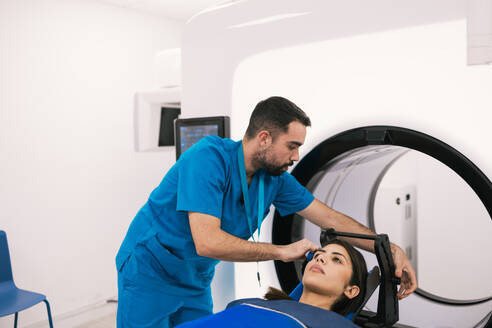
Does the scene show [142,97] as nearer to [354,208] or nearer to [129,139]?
[354,208]

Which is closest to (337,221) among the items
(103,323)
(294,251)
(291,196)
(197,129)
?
(291,196)

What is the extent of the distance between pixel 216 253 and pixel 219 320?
180 mm

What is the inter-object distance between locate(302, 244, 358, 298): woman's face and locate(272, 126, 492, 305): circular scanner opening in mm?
284

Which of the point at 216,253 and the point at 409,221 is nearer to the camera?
the point at 216,253

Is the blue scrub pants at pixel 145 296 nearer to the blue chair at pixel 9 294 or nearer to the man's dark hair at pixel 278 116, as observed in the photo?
the man's dark hair at pixel 278 116

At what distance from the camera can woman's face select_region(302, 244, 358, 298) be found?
54.7 inches

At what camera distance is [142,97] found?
82.0 inches

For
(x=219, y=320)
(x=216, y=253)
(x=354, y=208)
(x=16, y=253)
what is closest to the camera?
(x=219, y=320)

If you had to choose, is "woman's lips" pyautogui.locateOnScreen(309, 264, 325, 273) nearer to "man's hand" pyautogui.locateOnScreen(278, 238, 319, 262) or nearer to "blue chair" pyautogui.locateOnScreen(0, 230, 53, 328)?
"man's hand" pyautogui.locateOnScreen(278, 238, 319, 262)

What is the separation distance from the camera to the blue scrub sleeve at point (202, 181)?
1281 mm

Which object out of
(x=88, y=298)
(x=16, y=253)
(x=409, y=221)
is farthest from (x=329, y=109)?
(x=88, y=298)

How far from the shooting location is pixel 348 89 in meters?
1.45

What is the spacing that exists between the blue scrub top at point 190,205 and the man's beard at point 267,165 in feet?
0.21

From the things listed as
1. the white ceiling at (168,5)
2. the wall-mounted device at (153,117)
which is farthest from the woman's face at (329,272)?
the white ceiling at (168,5)
